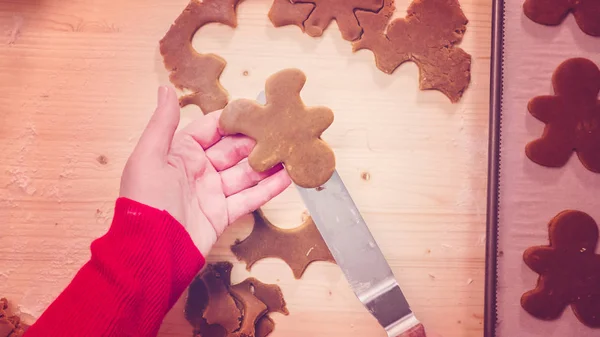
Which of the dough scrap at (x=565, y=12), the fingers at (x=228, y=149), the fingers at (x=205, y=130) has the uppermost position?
the dough scrap at (x=565, y=12)

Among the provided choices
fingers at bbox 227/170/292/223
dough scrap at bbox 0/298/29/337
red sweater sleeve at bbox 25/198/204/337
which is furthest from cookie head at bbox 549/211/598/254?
dough scrap at bbox 0/298/29/337

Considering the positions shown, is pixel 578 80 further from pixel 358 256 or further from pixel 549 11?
pixel 358 256

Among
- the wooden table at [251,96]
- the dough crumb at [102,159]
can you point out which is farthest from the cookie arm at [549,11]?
the dough crumb at [102,159]

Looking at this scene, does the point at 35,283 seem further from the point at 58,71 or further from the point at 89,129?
the point at 58,71

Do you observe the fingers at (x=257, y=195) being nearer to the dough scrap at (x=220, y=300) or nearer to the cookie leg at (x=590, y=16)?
the dough scrap at (x=220, y=300)

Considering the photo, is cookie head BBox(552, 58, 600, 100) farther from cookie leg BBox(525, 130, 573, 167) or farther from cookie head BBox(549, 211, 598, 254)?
cookie head BBox(549, 211, 598, 254)
